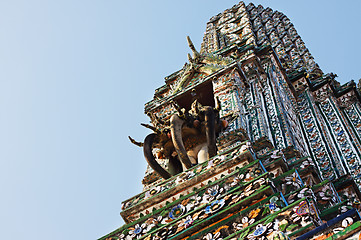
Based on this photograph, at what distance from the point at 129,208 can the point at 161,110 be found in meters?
4.00

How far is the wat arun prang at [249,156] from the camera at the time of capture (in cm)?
360

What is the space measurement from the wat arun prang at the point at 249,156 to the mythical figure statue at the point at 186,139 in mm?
12

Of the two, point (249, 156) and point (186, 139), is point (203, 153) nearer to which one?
point (186, 139)

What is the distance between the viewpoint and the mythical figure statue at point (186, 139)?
5875mm

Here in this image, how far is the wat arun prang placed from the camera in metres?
3.60

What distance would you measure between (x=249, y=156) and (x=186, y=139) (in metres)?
1.73

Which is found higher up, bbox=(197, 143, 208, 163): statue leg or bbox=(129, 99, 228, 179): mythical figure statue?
bbox=(129, 99, 228, 179): mythical figure statue

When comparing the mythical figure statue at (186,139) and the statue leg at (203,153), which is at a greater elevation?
the mythical figure statue at (186,139)

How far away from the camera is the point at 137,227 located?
4.50m

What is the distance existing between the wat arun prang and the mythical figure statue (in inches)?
0.5

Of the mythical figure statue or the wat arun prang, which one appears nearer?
the wat arun prang

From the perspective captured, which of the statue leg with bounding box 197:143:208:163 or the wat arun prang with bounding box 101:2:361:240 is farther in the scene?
the statue leg with bounding box 197:143:208:163

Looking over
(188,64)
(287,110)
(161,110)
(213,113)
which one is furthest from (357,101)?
(213,113)

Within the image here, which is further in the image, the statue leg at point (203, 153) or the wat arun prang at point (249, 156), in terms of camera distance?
the statue leg at point (203, 153)
